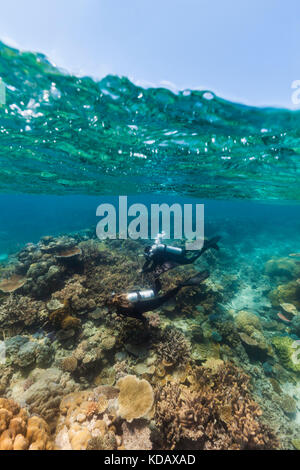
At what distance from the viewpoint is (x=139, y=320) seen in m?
6.62

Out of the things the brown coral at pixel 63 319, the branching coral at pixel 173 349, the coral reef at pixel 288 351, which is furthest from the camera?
the brown coral at pixel 63 319

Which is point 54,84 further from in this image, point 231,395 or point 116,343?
point 231,395

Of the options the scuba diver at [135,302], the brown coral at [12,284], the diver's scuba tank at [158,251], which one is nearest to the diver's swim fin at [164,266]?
the diver's scuba tank at [158,251]

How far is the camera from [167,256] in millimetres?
8789

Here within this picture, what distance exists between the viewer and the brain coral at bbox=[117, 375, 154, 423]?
396 cm

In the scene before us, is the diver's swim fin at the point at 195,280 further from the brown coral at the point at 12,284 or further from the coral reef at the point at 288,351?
the brown coral at the point at 12,284

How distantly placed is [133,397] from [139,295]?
Result: 2374 mm

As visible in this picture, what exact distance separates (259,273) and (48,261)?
567 inches

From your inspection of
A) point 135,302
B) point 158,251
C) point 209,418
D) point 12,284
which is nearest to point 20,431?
point 135,302

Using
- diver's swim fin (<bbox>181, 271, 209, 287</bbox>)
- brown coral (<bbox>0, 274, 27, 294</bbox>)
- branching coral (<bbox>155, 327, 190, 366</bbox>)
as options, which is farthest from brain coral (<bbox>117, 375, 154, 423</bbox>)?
brown coral (<bbox>0, 274, 27, 294</bbox>)

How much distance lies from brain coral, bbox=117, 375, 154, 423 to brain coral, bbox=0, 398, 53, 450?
1.45m

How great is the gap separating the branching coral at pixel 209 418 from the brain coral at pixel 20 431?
223 cm

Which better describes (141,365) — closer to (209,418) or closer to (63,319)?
(209,418)

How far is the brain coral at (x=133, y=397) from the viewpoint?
156 inches
